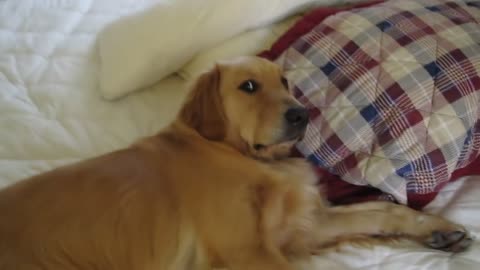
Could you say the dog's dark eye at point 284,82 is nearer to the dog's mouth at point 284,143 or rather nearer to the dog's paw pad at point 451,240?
the dog's mouth at point 284,143

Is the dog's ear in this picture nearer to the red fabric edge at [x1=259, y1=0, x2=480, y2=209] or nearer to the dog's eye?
the dog's eye

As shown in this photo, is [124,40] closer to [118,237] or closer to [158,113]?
[158,113]

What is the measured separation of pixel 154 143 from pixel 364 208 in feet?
1.83

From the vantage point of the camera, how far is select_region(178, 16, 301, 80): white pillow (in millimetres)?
1674

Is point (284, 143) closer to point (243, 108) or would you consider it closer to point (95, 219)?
point (243, 108)

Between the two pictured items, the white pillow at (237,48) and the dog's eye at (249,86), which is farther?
the white pillow at (237,48)

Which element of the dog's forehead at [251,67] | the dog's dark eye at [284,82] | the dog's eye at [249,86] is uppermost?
the dog's forehead at [251,67]

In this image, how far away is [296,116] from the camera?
1.29 metres

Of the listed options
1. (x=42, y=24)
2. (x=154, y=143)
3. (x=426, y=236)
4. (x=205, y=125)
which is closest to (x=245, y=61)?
(x=205, y=125)

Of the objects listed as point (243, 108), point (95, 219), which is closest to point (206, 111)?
point (243, 108)

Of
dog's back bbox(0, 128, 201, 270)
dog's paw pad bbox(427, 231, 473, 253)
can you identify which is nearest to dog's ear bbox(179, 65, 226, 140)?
dog's back bbox(0, 128, 201, 270)

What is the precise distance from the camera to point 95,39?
6.38 ft

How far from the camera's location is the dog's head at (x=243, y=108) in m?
1.32

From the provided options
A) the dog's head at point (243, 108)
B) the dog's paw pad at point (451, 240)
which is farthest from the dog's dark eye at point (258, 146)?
the dog's paw pad at point (451, 240)
